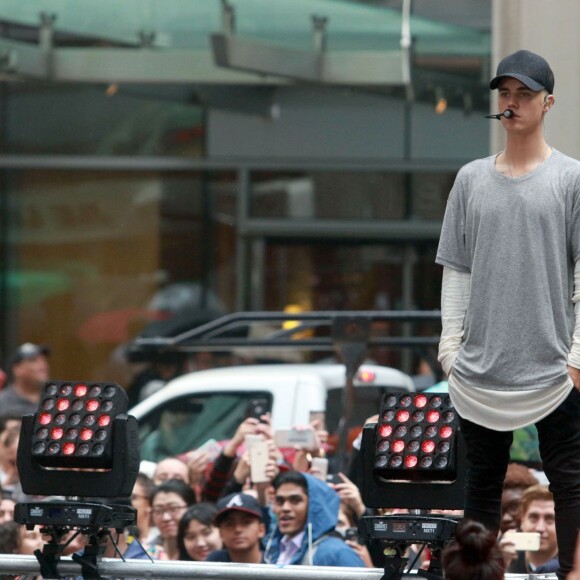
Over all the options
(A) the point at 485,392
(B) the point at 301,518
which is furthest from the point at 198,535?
(A) the point at 485,392

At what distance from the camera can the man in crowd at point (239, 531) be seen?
730cm

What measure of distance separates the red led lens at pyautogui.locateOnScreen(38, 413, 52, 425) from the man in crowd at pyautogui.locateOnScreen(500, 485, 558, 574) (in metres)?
2.32

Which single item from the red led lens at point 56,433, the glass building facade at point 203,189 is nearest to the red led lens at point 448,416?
the red led lens at point 56,433

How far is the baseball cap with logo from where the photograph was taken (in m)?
7.36

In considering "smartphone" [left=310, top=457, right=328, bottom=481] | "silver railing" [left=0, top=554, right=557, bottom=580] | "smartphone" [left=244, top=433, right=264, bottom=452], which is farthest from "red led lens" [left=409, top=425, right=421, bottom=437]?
"smartphone" [left=244, top=433, right=264, bottom=452]

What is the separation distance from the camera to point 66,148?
52.7 feet

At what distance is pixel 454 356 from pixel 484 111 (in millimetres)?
10583

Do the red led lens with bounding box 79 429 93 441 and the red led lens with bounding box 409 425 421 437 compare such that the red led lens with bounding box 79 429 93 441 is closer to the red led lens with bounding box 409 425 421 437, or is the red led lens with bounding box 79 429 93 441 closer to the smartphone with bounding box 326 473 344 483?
the red led lens with bounding box 409 425 421 437

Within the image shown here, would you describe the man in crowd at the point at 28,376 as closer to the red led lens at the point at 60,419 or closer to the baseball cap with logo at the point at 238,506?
the baseball cap with logo at the point at 238,506

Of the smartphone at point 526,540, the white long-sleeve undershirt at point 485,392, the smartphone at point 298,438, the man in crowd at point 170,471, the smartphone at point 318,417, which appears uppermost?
the white long-sleeve undershirt at point 485,392

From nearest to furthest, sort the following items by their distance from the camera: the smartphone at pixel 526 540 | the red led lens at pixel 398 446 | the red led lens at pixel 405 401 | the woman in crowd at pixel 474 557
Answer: the woman in crowd at pixel 474 557
the red led lens at pixel 398 446
the red led lens at pixel 405 401
the smartphone at pixel 526 540

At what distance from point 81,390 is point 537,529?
2.47 metres

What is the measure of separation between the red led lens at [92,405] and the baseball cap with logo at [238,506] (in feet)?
5.96

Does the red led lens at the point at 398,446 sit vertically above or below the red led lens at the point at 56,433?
above
